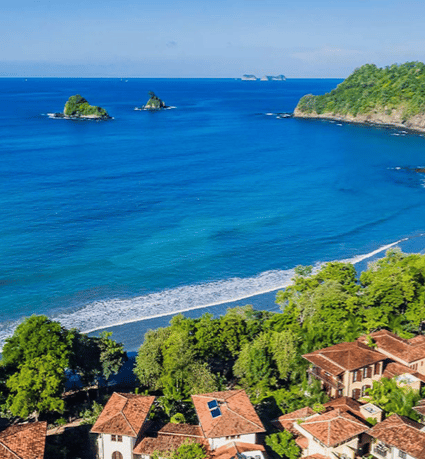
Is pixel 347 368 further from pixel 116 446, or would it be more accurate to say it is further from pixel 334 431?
pixel 116 446

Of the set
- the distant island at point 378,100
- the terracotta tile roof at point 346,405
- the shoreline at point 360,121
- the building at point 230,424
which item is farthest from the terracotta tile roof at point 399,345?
the distant island at point 378,100

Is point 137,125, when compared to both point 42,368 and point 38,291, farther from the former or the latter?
point 42,368

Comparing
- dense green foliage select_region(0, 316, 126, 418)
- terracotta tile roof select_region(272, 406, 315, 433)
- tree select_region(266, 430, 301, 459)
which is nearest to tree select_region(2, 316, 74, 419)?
dense green foliage select_region(0, 316, 126, 418)

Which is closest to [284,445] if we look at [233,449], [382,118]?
[233,449]

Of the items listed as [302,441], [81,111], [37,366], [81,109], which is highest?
[81,109]

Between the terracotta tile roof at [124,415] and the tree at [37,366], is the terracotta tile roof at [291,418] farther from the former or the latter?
the tree at [37,366]

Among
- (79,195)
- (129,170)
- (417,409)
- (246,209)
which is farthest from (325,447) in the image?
(129,170)
